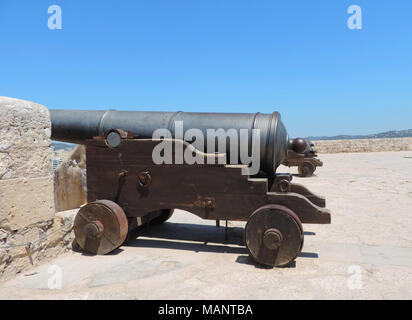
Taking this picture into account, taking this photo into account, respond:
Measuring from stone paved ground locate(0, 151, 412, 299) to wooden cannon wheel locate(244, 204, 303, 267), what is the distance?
11 cm

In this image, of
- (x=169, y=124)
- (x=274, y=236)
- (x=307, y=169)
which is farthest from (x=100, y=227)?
(x=307, y=169)

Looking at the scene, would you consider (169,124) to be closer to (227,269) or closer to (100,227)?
(100,227)

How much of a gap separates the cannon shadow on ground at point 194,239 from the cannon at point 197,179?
36cm

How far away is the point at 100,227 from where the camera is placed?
3605mm

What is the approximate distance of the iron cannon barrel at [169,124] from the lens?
3662 mm

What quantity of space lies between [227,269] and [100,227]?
1364 mm

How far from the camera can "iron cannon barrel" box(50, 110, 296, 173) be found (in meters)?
3.66

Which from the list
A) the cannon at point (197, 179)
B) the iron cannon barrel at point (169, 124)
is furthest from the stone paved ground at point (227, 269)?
the iron cannon barrel at point (169, 124)

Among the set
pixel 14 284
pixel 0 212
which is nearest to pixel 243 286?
pixel 14 284

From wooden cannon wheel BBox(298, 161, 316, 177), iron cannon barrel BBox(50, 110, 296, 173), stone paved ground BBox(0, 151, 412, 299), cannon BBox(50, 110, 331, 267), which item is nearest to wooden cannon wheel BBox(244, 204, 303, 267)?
cannon BBox(50, 110, 331, 267)

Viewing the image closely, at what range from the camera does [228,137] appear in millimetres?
3756

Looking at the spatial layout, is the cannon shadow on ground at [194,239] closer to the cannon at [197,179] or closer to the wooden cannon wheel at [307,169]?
the cannon at [197,179]

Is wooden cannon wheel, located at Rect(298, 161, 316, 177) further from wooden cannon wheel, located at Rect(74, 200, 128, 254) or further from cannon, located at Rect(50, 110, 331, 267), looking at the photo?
wooden cannon wheel, located at Rect(74, 200, 128, 254)
